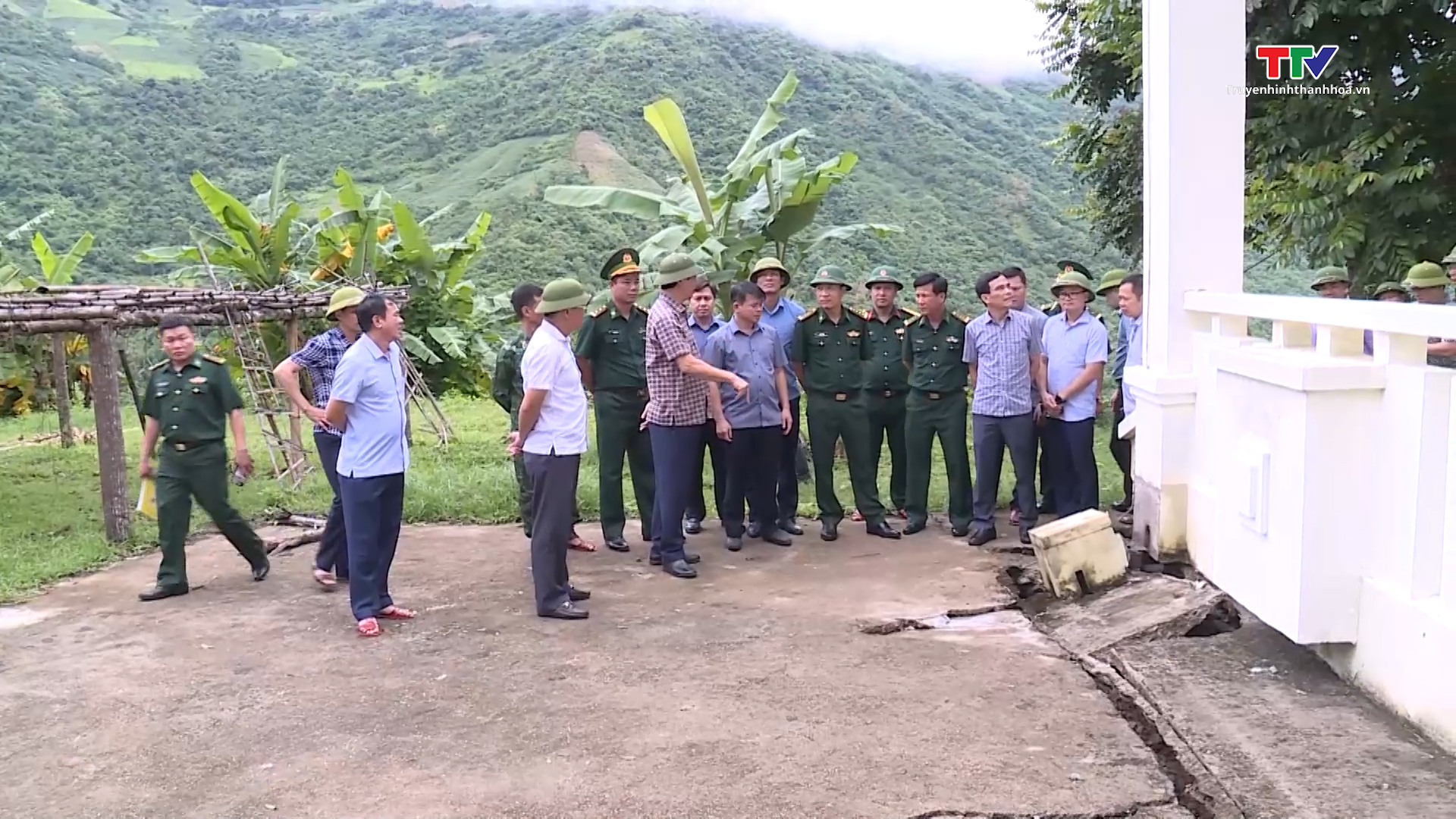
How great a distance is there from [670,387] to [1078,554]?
228cm

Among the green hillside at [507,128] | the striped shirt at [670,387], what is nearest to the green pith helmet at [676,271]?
the striped shirt at [670,387]

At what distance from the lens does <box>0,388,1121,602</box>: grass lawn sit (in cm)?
716

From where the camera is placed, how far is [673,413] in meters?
6.30

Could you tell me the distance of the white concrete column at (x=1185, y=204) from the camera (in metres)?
5.48

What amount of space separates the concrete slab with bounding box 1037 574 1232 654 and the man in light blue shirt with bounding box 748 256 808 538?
2.25m

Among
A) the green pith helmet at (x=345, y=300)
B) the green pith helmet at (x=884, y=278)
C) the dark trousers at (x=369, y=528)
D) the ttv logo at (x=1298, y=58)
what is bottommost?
the dark trousers at (x=369, y=528)

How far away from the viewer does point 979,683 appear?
4.41 m

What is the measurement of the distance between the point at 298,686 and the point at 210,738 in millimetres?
553

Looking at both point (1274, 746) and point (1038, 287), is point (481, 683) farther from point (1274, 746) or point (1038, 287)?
point (1038, 287)

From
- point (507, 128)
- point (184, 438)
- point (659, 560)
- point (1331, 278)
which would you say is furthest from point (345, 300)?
point (507, 128)

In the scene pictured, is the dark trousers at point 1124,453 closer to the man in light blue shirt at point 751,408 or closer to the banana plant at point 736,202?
the man in light blue shirt at point 751,408

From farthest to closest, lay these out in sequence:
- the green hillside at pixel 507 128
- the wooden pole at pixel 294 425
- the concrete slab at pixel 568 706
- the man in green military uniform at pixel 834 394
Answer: the green hillside at pixel 507 128, the wooden pole at pixel 294 425, the man in green military uniform at pixel 834 394, the concrete slab at pixel 568 706

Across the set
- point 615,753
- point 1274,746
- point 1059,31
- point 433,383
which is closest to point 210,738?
point 615,753

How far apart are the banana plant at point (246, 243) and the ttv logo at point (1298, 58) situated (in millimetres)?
9330
